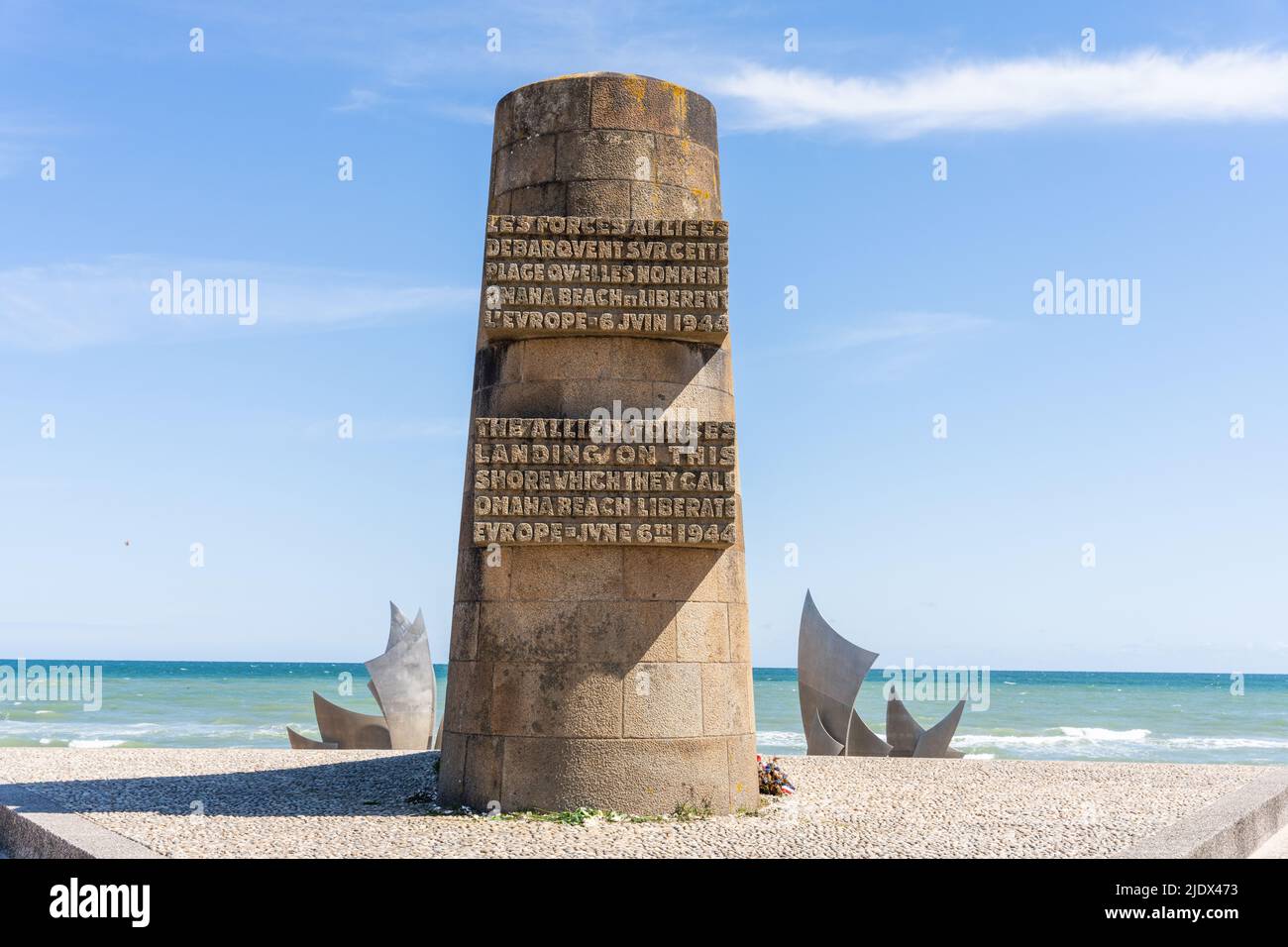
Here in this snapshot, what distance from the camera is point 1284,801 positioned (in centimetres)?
1254

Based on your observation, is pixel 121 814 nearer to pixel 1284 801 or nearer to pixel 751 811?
pixel 751 811

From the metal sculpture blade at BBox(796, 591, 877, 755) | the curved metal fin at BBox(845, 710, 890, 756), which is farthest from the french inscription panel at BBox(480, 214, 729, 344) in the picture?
the metal sculpture blade at BBox(796, 591, 877, 755)

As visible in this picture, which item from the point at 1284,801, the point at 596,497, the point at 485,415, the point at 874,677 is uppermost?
the point at 485,415

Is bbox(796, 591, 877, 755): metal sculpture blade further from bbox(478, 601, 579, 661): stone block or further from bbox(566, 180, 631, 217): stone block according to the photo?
bbox(566, 180, 631, 217): stone block

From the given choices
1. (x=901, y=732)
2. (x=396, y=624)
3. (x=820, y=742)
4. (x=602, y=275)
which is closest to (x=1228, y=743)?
(x=901, y=732)

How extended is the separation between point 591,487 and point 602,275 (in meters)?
1.82

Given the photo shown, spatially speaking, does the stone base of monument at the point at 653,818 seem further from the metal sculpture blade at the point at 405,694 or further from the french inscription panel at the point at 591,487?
the metal sculpture blade at the point at 405,694

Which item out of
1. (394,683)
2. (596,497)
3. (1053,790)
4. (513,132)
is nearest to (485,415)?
(596,497)

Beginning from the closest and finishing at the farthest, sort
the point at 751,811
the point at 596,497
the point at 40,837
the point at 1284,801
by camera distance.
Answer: the point at 40,837, the point at 596,497, the point at 751,811, the point at 1284,801

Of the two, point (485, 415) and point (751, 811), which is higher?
point (485, 415)

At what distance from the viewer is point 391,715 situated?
65.6 feet

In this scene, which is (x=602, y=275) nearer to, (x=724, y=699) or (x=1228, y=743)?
(x=724, y=699)

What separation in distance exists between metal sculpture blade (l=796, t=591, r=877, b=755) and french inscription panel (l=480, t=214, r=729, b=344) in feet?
33.2
